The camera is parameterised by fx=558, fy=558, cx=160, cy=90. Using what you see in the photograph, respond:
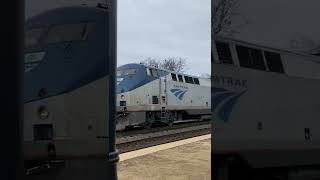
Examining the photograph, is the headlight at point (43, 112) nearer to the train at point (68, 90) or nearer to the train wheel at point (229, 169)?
the train at point (68, 90)

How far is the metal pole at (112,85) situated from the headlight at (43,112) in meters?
0.58

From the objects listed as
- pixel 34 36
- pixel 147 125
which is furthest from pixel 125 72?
pixel 34 36

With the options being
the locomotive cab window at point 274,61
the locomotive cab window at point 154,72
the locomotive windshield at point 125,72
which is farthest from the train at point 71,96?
the locomotive cab window at point 154,72

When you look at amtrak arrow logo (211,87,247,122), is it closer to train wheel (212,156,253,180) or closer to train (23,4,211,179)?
train wheel (212,156,253,180)

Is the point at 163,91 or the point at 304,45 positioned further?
the point at 163,91

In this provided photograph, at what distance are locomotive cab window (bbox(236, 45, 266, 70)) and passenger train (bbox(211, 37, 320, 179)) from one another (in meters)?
0.05

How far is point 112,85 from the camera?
4996mm

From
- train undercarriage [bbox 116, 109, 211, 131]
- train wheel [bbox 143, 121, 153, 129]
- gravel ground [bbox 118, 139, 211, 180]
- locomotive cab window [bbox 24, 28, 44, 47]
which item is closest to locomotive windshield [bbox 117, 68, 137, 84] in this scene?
train undercarriage [bbox 116, 109, 211, 131]

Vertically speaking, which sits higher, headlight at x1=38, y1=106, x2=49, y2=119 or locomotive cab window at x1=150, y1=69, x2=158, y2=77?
locomotive cab window at x1=150, y1=69, x2=158, y2=77

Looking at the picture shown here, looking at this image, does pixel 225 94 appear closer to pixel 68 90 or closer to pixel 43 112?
pixel 68 90

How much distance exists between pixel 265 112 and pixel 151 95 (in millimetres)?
21916

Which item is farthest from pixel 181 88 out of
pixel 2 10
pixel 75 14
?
pixel 2 10

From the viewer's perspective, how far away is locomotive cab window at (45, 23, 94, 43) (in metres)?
4.98

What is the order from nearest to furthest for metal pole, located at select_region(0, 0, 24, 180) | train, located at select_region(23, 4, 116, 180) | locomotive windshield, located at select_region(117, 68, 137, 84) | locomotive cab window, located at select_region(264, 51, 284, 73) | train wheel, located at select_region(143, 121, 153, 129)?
metal pole, located at select_region(0, 0, 24, 180) → locomotive cab window, located at select_region(264, 51, 284, 73) → train, located at select_region(23, 4, 116, 180) → locomotive windshield, located at select_region(117, 68, 137, 84) → train wheel, located at select_region(143, 121, 153, 129)
